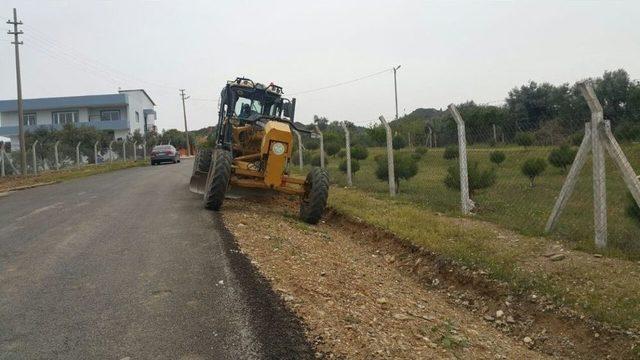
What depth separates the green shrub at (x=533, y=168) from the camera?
14648 mm

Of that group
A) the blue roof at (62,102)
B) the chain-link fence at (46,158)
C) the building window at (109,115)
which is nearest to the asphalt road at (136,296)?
the chain-link fence at (46,158)

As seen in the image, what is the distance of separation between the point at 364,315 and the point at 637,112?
257 inches

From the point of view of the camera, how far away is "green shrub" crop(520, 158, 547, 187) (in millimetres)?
14648

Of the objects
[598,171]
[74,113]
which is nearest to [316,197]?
[598,171]

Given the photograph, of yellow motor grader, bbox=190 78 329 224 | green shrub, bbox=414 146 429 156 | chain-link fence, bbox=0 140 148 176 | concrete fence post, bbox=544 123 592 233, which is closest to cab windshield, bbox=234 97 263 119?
yellow motor grader, bbox=190 78 329 224

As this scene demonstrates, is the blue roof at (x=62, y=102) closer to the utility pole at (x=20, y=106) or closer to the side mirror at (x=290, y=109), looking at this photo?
the utility pole at (x=20, y=106)

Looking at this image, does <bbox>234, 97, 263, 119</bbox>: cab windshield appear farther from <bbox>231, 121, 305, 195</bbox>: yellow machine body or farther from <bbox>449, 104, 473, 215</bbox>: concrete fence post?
<bbox>449, 104, 473, 215</bbox>: concrete fence post

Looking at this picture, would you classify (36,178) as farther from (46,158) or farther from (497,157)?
(497,157)

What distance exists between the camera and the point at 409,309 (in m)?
5.18

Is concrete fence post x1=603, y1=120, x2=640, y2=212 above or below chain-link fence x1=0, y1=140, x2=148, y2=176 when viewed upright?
below

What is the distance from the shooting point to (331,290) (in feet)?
17.5

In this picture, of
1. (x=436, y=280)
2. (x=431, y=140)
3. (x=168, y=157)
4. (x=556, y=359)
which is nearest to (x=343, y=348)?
(x=556, y=359)

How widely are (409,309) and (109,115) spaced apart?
6240 centimetres

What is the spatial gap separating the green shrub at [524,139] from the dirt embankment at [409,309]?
3936 mm
